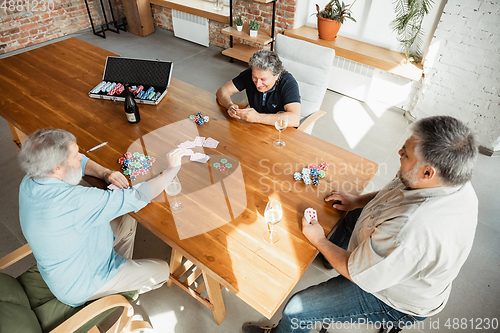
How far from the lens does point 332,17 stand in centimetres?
391

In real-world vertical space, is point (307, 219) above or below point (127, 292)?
above

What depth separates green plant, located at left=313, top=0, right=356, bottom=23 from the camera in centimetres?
382

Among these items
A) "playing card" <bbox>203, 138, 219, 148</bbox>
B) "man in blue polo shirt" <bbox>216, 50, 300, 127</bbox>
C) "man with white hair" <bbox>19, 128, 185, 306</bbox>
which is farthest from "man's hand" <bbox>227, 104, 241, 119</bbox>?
"man with white hair" <bbox>19, 128, 185, 306</bbox>

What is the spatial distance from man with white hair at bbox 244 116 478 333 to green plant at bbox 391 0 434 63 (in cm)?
274

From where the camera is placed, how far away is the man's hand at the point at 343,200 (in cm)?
165

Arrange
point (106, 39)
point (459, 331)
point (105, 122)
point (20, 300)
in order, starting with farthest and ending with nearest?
point (106, 39)
point (105, 122)
point (459, 331)
point (20, 300)

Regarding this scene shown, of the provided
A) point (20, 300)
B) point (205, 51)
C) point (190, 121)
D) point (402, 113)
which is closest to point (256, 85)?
point (190, 121)

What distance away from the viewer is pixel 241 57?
4766 mm

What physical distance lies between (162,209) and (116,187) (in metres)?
0.31

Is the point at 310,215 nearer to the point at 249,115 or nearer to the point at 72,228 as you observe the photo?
the point at 249,115

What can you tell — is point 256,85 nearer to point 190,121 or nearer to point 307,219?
point 190,121

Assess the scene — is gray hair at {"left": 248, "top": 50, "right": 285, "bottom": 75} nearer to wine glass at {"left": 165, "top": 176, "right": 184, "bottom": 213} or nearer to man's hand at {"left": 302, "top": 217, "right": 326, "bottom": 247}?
wine glass at {"left": 165, "top": 176, "right": 184, "bottom": 213}

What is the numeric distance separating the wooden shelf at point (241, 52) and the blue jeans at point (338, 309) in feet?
12.7

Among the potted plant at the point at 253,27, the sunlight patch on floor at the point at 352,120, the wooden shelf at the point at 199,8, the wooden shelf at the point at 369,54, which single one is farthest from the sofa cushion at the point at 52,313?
the wooden shelf at the point at 199,8
